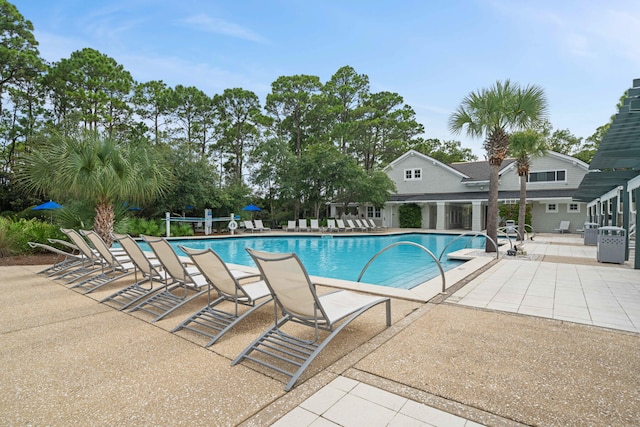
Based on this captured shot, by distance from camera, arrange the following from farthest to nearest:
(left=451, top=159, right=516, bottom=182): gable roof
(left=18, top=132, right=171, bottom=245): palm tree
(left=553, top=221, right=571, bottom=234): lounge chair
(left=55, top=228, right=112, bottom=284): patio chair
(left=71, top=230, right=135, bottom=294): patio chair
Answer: (left=451, top=159, right=516, bottom=182): gable roof < (left=553, top=221, right=571, bottom=234): lounge chair < (left=18, top=132, right=171, bottom=245): palm tree < (left=55, top=228, right=112, bottom=284): patio chair < (left=71, top=230, right=135, bottom=294): patio chair

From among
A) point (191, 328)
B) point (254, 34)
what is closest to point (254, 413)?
point (191, 328)

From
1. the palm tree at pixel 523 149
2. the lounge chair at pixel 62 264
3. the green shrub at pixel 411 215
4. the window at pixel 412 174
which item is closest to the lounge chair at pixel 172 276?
the lounge chair at pixel 62 264

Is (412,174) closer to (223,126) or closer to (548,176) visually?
(548,176)

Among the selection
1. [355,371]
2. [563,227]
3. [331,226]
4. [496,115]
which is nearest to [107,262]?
[355,371]

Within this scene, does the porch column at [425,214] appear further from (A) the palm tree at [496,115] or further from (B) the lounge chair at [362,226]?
(A) the palm tree at [496,115]

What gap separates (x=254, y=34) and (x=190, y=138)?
18868mm

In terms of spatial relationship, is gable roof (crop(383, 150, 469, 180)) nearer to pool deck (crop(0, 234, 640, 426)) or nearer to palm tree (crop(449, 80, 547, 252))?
palm tree (crop(449, 80, 547, 252))

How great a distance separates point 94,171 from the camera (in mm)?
8438

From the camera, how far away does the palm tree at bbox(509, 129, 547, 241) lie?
54.1 feet

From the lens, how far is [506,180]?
27.0m

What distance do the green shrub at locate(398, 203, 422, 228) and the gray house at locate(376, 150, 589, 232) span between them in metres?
0.49

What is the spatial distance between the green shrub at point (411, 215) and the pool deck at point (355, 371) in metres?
23.2

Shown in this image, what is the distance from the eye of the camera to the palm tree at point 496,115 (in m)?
11.8

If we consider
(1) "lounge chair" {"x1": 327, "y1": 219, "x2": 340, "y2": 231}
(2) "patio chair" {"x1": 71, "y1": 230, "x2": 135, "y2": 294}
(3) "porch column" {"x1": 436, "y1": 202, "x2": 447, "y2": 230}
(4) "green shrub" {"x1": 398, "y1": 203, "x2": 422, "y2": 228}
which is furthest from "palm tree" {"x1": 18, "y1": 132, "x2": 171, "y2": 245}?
(4) "green shrub" {"x1": 398, "y1": 203, "x2": 422, "y2": 228}
